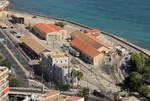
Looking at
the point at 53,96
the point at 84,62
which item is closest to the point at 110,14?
the point at 84,62

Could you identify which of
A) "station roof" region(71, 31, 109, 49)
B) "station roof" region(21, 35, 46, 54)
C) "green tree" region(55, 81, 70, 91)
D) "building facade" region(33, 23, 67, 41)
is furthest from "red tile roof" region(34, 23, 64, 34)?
"green tree" region(55, 81, 70, 91)

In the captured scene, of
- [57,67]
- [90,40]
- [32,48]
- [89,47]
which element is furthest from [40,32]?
[57,67]

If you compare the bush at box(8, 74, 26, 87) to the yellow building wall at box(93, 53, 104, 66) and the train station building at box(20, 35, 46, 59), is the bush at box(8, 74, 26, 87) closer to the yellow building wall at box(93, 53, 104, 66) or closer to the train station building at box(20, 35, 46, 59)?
the train station building at box(20, 35, 46, 59)

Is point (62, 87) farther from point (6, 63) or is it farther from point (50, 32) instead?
point (50, 32)

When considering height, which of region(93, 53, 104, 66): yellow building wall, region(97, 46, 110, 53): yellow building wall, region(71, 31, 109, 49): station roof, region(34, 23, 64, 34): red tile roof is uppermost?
region(34, 23, 64, 34): red tile roof

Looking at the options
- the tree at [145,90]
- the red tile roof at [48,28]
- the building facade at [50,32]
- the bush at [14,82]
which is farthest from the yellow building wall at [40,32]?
the tree at [145,90]

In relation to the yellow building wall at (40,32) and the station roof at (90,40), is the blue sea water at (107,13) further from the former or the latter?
the yellow building wall at (40,32)
